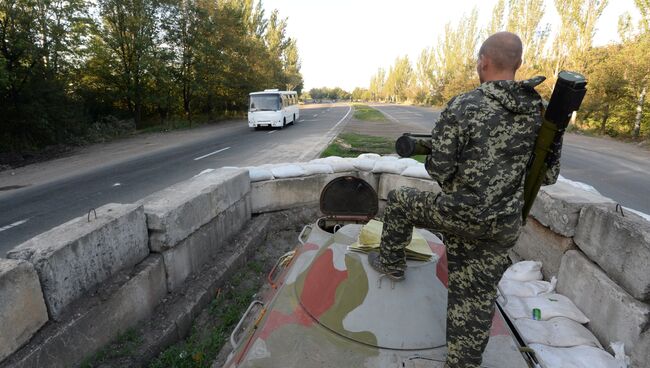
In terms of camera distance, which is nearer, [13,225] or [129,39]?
[13,225]

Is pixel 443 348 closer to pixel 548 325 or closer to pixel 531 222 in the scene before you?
pixel 548 325

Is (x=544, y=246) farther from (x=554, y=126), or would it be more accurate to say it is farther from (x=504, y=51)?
(x=504, y=51)

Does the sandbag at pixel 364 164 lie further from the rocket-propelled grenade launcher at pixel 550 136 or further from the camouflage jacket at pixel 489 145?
the camouflage jacket at pixel 489 145

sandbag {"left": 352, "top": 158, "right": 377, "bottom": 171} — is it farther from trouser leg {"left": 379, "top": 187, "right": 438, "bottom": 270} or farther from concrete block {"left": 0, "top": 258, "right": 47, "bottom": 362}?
concrete block {"left": 0, "top": 258, "right": 47, "bottom": 362}

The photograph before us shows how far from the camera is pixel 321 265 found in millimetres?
2748

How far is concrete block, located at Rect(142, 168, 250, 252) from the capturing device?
329 cm

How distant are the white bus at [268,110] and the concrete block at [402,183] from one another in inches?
682

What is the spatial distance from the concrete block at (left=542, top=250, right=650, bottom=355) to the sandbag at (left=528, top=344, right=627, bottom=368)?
6.0 inches

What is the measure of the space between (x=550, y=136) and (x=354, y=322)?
5.14ft

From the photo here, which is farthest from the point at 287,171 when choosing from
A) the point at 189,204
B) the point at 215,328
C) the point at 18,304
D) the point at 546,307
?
the point at 18,304

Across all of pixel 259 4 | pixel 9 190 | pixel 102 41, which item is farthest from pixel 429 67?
pixel 9 190

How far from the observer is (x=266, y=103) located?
23.1 meters

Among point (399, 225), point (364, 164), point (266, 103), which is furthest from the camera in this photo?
point (266, 103)

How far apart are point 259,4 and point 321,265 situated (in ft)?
155
